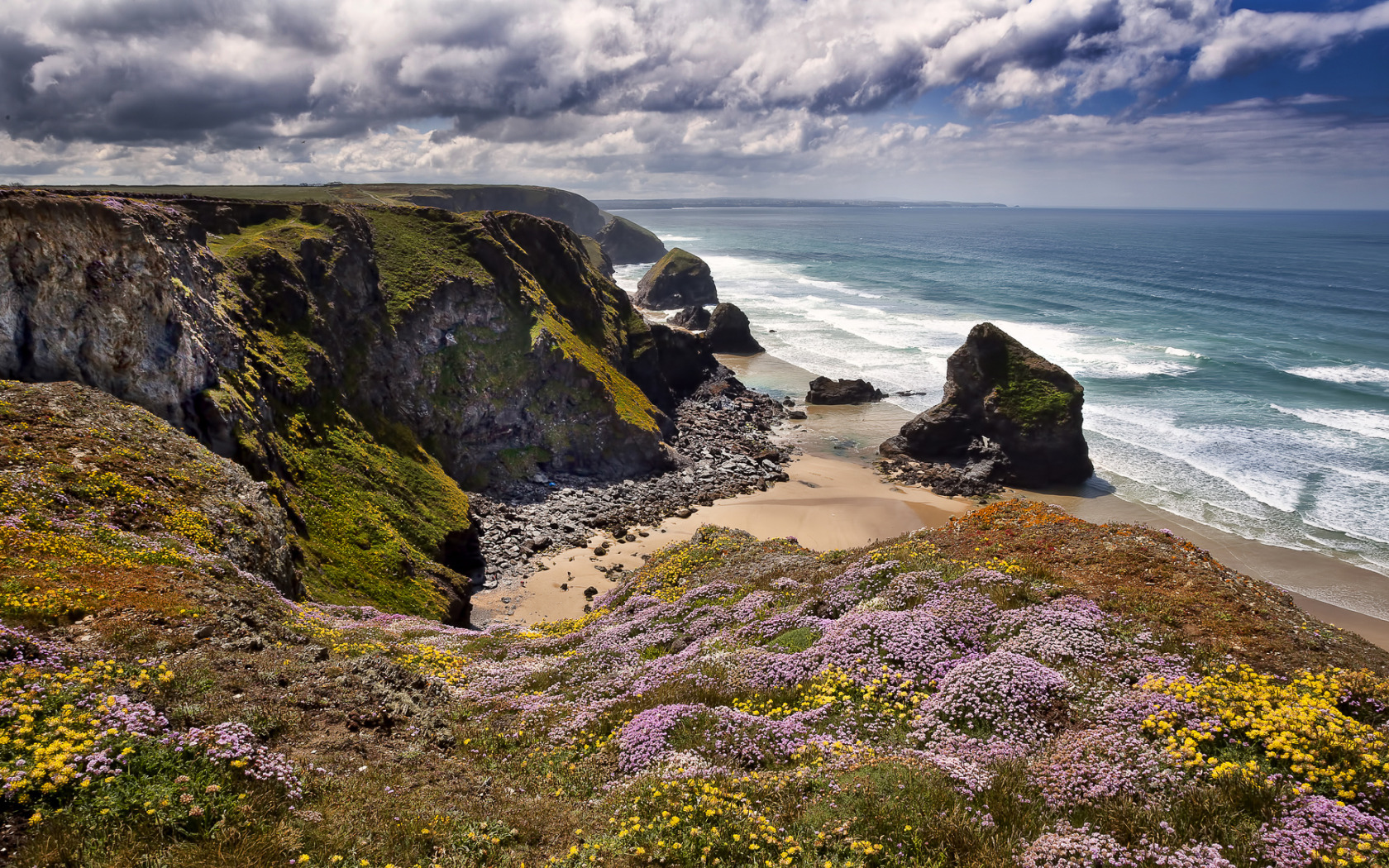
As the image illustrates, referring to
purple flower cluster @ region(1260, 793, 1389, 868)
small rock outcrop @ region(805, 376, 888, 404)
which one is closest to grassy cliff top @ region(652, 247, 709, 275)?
small rock outcrop @ region(805, 376, 888, 404)

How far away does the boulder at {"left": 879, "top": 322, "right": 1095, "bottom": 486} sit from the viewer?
163ft

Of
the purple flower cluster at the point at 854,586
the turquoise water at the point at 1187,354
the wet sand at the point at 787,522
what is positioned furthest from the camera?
the turquoise water at the point at 1187,354

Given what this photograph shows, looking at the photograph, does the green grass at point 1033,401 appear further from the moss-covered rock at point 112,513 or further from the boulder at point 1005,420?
the moss-covered rock at point 112,513

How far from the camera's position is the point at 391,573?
28.3 m

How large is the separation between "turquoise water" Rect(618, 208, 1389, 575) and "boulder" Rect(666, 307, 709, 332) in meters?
9.57

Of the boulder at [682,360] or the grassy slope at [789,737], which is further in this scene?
the boulder at [682,360]

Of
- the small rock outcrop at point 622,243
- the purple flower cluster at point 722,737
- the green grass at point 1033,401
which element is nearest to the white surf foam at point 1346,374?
the green grass at point 1033,401

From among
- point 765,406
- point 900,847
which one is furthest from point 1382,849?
point 765,406

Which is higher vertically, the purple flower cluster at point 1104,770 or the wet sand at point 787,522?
the purple flower cluster at point 1104,770

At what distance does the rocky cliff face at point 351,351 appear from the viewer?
22172 mm

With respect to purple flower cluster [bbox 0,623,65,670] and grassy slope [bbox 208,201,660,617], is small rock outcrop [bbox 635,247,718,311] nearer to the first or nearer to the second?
grassy slope [bbox 208,201,660,617]

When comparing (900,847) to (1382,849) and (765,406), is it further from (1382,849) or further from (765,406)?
(765,406)

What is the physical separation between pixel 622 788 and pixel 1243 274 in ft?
600

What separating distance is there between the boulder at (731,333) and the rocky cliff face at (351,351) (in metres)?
23.6
